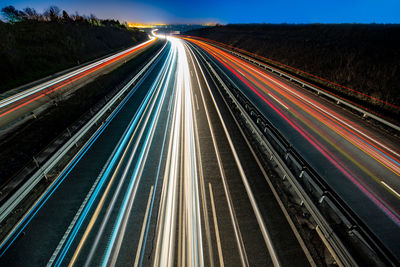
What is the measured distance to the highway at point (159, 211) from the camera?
5.71 meters

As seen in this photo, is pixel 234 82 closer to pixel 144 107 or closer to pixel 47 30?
pixel 144 107

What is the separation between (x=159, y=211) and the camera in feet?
23.5

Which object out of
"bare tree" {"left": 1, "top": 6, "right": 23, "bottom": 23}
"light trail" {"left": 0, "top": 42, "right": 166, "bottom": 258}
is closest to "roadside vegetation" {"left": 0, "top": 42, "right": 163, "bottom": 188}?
"light trail" {"left": 0, "top": 42, "right": 166, "bottom": 258}

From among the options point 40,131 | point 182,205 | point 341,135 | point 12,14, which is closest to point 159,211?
point 182,205

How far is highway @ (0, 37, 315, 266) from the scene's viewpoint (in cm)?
571

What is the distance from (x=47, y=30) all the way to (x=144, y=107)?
144 feet

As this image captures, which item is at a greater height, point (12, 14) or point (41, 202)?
point (12, 14)

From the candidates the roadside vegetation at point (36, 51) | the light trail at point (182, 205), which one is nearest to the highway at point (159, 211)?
the light trail at point (182, 205)

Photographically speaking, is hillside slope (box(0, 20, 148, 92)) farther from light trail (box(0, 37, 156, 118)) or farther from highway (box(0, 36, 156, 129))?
light trail (box(0, 37, 156, 118))

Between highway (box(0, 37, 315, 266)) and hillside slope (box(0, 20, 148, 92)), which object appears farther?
hillside slope (box(0, 20, 148, 92))

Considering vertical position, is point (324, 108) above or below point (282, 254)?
above

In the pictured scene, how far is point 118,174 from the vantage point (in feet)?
29.9

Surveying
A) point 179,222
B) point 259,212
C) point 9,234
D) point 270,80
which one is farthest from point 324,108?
point 9,234

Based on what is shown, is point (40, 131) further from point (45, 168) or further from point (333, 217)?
point (333, 217)
